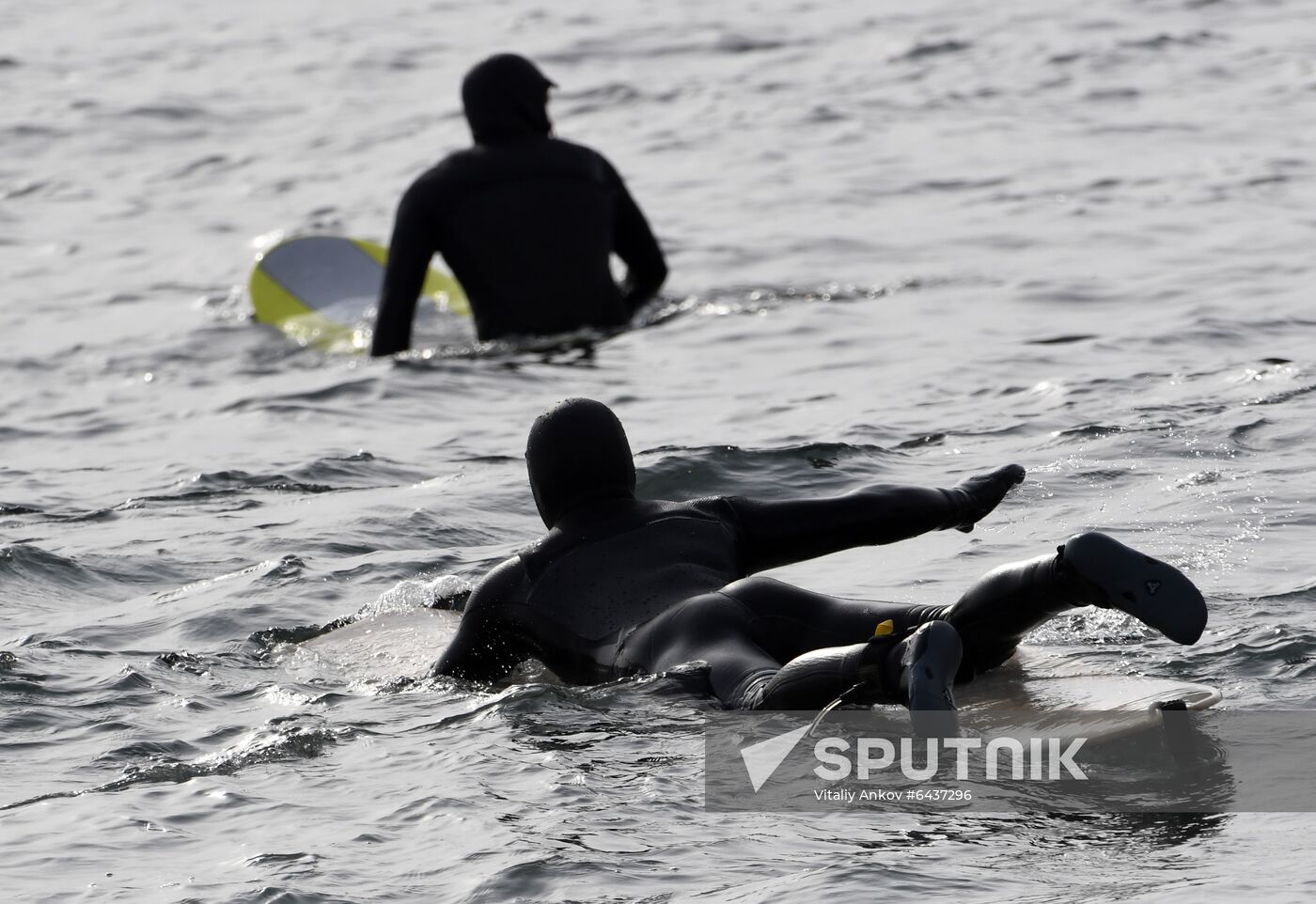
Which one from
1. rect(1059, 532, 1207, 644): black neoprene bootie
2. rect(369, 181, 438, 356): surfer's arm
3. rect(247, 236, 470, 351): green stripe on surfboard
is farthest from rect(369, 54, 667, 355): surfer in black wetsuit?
rect(1059, 532, 1207, 644): black neoprene bootie

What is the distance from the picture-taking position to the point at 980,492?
5.97m

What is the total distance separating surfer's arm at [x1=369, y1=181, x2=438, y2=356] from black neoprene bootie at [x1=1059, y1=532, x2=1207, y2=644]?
5537 millimetres

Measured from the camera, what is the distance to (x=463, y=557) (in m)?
7.41

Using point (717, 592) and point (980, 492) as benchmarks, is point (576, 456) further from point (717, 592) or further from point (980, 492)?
point (980, 492)

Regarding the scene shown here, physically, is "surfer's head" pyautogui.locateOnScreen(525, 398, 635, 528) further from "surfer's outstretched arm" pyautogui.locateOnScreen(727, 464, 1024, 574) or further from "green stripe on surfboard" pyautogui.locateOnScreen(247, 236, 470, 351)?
"green stripe on surfboard" pyautogui.locateOnScreen(247, 236, 470, 351)

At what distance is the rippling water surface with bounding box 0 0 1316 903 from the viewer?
15.1 feet

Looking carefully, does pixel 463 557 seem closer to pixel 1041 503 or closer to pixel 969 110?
pixel 1041 503

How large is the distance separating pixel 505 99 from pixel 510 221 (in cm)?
58

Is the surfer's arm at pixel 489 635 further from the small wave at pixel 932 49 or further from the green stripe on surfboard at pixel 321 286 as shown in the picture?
the small wave at pixel 932 49

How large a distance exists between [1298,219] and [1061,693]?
25.6 ft

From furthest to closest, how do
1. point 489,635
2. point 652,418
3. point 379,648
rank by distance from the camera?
point 652,418 → point 379,648 → point 489,635

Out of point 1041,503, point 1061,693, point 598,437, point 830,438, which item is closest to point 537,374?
point 830,438

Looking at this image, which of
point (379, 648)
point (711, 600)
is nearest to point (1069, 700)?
point (711, 600)

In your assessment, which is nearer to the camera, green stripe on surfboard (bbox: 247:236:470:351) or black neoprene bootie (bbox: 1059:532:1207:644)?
black neoprene bootie (bbox: 1059:532:1207:644)
